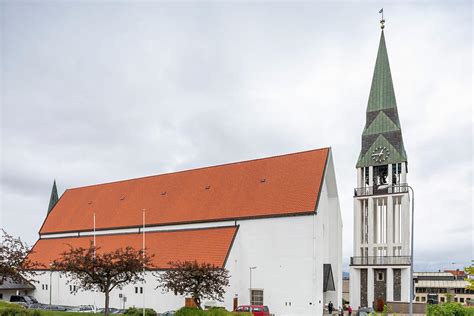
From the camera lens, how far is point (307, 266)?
43.6 m

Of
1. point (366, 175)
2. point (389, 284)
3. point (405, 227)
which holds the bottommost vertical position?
point (389, 284)

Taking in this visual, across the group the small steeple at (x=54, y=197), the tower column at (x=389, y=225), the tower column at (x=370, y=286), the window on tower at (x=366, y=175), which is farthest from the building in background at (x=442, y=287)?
the small steeple at (x=54, y=197)

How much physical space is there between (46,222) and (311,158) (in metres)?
41.1

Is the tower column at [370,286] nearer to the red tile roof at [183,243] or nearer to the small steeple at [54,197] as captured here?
the red tile roof at [183,243]

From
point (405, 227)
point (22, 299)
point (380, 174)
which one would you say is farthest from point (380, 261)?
point (22, 299)

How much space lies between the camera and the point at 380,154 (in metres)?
53.4

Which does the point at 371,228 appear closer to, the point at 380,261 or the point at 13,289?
the point at 380,261

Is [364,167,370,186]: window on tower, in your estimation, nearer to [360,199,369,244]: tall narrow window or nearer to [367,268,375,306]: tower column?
[360,199,369,244]: tall narrow window

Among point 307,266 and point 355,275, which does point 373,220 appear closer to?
point 355,275

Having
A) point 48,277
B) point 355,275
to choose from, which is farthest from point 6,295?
point 355,275

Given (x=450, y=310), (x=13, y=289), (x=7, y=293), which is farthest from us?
(x=13, y=289)

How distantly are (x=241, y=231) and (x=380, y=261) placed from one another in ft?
48.8

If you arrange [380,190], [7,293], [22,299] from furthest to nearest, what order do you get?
[7,293] → [22,299] → [380,190]

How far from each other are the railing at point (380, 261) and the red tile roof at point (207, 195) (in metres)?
12.0
